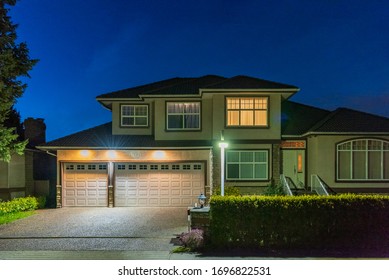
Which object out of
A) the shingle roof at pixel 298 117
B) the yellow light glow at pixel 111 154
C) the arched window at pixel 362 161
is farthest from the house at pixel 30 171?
the arched window at pixel 362 161

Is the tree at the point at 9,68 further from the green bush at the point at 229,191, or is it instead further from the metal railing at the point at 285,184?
the metal railing at the point at 285,184

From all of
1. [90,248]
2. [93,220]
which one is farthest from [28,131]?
[90,248]

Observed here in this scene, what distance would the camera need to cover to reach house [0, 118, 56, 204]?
1879 cm

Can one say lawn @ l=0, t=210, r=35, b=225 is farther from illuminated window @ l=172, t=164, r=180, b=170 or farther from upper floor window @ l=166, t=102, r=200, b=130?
upper floor window @ l=166, t=102, r=200, b=130

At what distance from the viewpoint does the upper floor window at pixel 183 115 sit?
19.8 meters

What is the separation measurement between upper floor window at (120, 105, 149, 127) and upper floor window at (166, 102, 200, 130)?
1.51 meters

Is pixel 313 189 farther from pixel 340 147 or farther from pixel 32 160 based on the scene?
pixel 32 160

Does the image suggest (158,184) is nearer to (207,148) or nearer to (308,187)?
(207,148)

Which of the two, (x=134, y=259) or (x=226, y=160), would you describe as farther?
(x=226, y=160)

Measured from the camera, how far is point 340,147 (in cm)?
1864

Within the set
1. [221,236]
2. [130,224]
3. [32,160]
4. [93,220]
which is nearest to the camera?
[221,236]

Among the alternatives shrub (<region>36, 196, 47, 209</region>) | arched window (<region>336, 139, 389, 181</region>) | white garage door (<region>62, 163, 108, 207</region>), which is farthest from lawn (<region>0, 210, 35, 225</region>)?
arched window (<region>336, 139, 389, 181</region>)

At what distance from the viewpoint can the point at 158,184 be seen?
19359 mm
